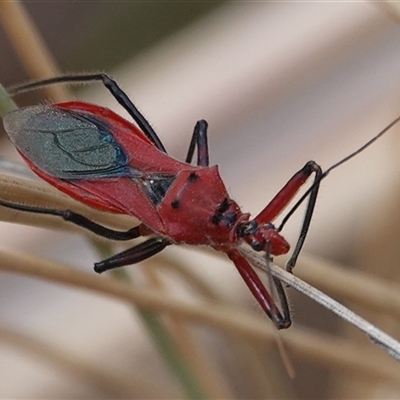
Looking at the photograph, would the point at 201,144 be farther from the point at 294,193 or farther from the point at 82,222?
the point at 82,222

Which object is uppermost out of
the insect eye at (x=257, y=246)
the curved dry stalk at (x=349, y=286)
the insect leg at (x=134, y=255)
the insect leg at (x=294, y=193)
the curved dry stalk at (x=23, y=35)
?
the curved dry stalk at (x=23, y=35)

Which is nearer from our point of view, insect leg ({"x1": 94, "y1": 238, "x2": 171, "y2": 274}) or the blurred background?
insect leg ({"x1": 94, "y1": 238, "x2": 171, "y2": 274})

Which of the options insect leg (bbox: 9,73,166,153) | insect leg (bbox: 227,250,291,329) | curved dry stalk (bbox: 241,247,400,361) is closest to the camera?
curved dry stalk (bbox: 241,247,400,361)

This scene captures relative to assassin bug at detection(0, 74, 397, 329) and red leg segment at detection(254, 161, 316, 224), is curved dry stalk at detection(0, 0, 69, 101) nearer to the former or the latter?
assassin bug at detection(0, 74, 397, 329)

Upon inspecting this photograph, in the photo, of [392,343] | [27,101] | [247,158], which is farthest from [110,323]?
[392,343]

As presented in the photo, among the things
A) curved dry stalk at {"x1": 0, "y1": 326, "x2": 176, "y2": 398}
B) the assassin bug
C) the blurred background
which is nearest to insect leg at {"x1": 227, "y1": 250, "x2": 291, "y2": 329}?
the assassin bug

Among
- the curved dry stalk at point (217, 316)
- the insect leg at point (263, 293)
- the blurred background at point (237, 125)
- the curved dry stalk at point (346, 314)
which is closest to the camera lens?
the curved dry stalk at point (346, 314)

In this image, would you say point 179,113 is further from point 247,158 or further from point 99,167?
point 99,167

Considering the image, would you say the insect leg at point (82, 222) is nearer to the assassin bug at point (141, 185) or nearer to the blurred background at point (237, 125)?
the assassin bug at point (141, 185)

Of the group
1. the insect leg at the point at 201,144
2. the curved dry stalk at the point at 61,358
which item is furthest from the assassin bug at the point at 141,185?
the curved dry stalk at the point at 61,358
